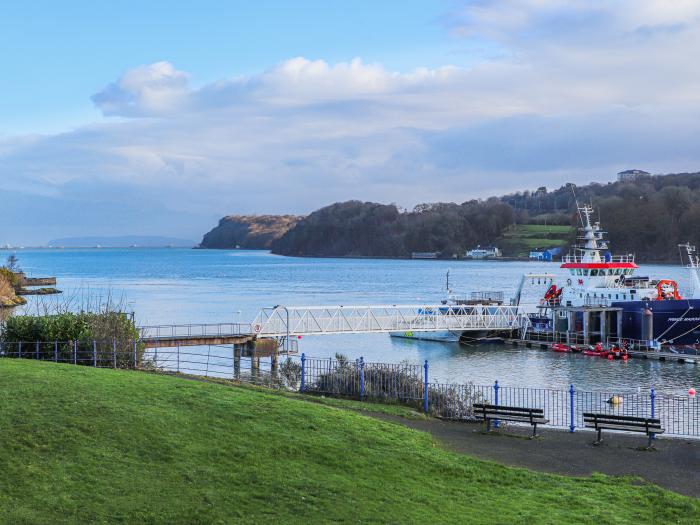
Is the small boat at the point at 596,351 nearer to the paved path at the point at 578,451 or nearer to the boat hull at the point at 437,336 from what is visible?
the boat hull at the point at 437,336

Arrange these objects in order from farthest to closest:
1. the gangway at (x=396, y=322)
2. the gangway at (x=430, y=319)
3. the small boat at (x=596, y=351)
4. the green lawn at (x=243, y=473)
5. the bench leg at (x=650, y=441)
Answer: the gangway at (x=430, y=319)
the small boat at (x=596, y=351)
the gangway at (x=396, y=322)
the bench leg at (x=650, y=441)
the green lawn at (x=243, y=473)

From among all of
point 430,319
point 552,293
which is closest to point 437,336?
point 430,319

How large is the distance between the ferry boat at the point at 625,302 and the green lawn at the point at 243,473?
3914 centimetres

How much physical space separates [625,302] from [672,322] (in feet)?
10.6

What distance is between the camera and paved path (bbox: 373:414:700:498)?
16.6 meters

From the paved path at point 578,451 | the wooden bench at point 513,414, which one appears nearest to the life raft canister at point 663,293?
the paved path at point 578,451

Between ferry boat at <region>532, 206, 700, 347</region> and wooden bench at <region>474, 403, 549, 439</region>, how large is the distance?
34.5m

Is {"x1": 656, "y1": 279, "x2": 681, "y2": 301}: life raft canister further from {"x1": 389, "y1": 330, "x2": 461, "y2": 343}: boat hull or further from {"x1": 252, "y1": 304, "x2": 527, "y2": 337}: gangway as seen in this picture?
{"x1": 389, "y1": 330, "x2": 461, "y2": 343}: boat hull

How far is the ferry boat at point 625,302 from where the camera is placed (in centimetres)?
5288

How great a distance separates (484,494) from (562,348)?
41412 mm

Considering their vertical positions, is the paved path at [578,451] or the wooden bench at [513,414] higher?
the wooden bench at [513,414]

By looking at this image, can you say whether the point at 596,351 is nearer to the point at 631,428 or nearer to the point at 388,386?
the point at 388,386

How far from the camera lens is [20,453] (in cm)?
1396

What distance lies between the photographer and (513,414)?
20.2 meters
